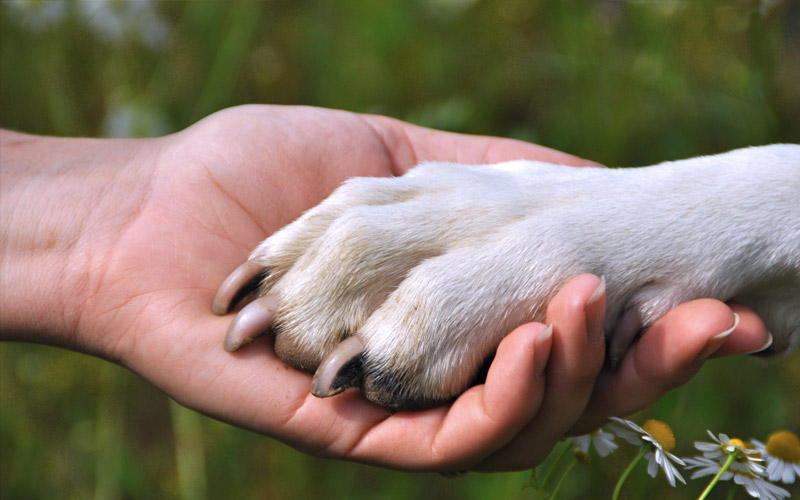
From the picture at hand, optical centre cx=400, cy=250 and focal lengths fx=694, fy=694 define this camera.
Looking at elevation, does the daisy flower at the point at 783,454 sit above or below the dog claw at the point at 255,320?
below

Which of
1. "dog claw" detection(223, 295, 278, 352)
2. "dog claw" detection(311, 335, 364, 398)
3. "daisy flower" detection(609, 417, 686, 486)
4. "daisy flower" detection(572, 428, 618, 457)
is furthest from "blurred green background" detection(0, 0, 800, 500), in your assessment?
"dog claw" detection(223, 295, 278, 352)

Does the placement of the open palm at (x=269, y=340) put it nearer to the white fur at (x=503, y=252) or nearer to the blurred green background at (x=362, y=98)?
the white fur at (x=503, y=252)

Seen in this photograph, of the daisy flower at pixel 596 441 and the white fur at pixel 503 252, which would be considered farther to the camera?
the daisy flower at pixel 596 441

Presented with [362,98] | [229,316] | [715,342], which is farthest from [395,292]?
[362,98]

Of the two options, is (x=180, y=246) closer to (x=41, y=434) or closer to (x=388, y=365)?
(x=388, y=365)

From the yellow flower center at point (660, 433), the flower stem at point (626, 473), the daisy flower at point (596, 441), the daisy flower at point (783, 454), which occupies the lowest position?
the daisy flower at point (596, 441)

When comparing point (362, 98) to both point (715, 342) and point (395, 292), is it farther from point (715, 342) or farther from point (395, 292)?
point (715, 342)

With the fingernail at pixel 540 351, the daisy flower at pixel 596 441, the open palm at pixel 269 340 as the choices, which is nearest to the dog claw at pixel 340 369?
the open palm at pixel 269 340

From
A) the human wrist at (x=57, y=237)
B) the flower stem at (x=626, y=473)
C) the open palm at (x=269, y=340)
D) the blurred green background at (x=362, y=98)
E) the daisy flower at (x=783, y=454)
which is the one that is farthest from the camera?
the blurred green background at (x=362, y=98)
